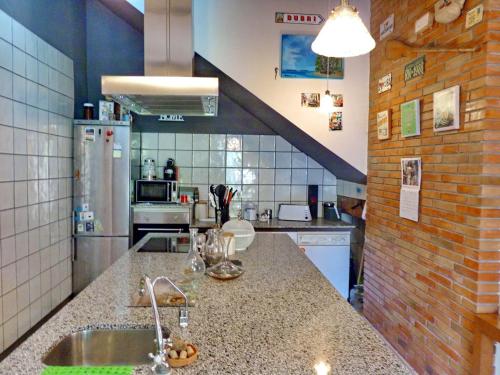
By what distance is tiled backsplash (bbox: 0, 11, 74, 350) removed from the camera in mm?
2533

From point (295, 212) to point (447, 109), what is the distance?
235 centimetres

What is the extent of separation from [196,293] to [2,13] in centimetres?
227

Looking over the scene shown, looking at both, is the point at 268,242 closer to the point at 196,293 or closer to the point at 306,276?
the point at 306,276

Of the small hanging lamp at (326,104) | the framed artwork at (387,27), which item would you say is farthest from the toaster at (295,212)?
the framed artwork at (387,27)

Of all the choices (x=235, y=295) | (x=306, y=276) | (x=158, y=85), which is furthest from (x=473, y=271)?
(x=158, y=85)

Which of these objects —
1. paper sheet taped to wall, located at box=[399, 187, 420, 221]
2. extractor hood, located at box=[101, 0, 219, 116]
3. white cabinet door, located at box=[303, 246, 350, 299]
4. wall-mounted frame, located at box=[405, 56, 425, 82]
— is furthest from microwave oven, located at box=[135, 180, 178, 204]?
wall-mounted frame, located at box=[405, 56, 425, 82]

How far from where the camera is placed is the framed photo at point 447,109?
175 centimetres

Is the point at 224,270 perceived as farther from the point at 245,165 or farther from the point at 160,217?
the point at 245,165

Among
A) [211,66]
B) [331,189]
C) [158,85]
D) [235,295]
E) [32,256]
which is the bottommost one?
[32,256]

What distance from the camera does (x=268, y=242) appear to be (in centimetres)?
264

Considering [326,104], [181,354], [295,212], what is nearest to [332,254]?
[295,212]

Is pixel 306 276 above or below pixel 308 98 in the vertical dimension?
below

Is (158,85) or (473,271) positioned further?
(158,85)

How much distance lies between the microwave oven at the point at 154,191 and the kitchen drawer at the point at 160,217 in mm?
193
